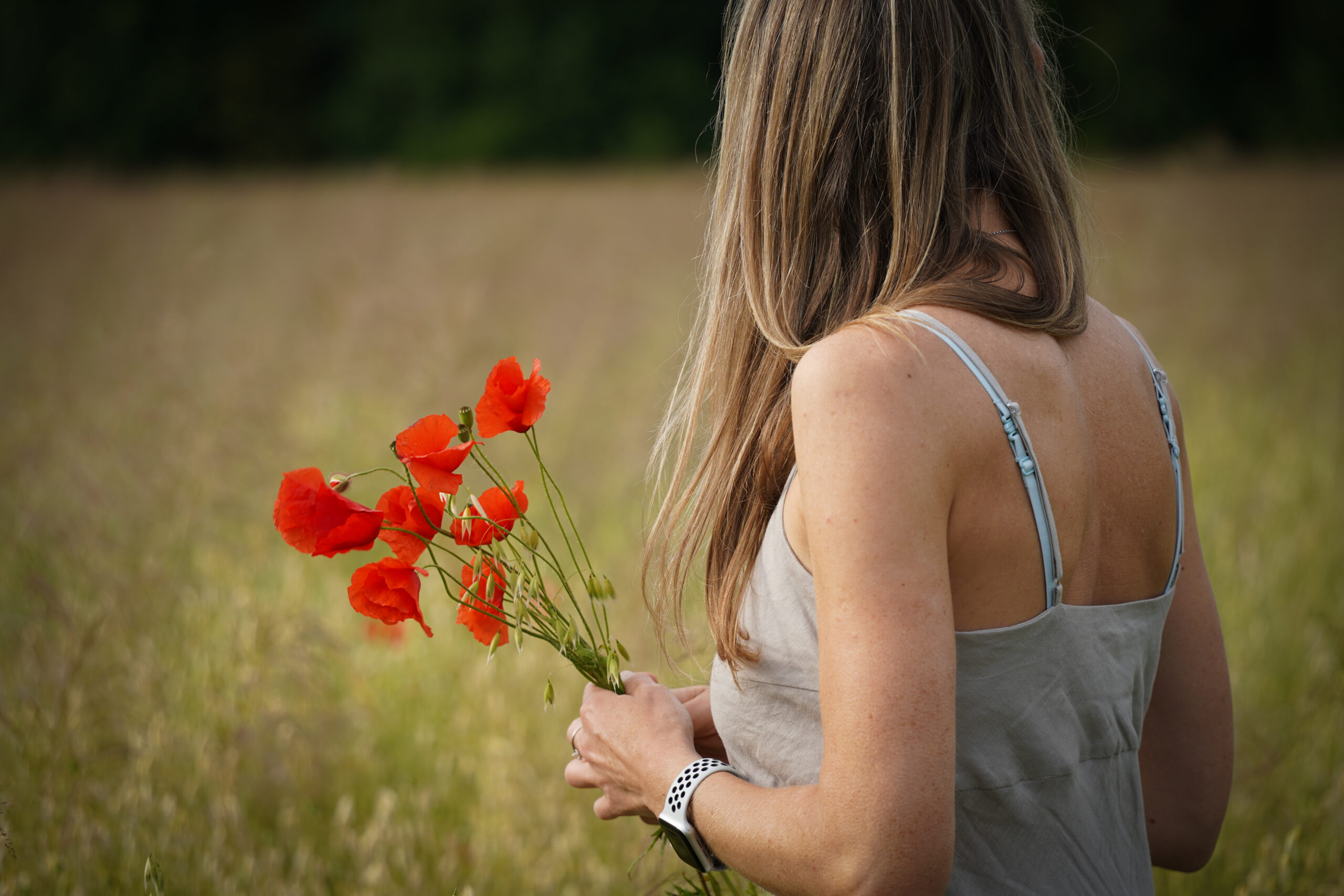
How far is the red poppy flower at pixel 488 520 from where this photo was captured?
94 cm

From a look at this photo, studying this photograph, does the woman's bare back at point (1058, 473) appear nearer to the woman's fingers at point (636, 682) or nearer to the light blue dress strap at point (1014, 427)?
the light blue dress strap at point (1014, 427)

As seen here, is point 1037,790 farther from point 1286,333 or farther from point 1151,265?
point 1151,265

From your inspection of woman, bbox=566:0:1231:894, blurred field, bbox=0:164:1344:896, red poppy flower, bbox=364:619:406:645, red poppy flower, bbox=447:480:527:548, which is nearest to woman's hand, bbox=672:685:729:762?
woman, bbox=566:0:1231:894

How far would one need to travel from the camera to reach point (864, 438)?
0.74 meters

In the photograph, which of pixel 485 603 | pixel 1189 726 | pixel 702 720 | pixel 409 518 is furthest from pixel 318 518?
pixel 1189 726

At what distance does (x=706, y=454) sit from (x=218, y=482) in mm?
2691

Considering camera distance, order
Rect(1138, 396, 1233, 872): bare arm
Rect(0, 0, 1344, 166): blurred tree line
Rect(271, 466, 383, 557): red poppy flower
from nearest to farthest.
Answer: Rect(271, 466, 383, 557): red poppy flower, Rect(1138, 396, 1233, 872): bare arm, Rect(0, 0, 1344, 166): blurred tree line

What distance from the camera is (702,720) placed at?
3.68 feet

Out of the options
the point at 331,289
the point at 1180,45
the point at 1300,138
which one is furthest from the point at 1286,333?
the point at 1180,45

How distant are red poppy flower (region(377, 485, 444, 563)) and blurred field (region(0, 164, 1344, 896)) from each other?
0.77m

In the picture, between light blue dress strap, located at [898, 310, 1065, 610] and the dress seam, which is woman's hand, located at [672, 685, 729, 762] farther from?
light blue dress strap, located at [898, 310, 1065, 610]

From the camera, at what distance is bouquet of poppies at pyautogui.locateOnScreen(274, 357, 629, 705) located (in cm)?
90

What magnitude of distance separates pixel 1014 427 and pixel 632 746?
51 centimetres

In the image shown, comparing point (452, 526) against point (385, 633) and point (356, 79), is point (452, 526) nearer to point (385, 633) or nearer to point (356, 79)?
point (385, 633)
